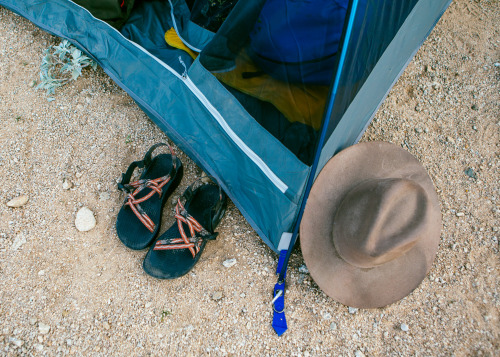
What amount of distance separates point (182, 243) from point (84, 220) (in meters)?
0.57

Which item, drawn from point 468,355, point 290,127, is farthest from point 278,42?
point 468,355

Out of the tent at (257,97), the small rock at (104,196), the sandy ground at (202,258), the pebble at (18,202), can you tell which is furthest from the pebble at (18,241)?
the tent at (257,97)

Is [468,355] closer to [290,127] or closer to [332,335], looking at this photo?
[332,335]

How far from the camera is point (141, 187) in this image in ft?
6.36

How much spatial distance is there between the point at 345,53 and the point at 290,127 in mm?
465

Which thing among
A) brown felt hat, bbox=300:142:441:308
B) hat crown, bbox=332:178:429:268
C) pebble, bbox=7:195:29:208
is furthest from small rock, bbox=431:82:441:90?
pebble, bbox=7:195:29:208

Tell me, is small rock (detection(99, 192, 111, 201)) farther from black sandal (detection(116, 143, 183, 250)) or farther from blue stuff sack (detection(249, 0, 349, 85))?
blue stuff sack (detection(249, 0, 349, 85))

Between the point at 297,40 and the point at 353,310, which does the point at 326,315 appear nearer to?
the point at 353,310

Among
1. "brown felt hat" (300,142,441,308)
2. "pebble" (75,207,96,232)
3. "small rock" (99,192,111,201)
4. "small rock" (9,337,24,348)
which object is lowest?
"small rock" (9,337,24,348)

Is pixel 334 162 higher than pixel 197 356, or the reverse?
pixel 334 162

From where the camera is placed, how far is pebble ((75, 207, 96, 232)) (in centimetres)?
194

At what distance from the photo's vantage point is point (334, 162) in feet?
5.44

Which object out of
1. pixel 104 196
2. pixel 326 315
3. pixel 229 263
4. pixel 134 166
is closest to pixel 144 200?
pixel 134 166

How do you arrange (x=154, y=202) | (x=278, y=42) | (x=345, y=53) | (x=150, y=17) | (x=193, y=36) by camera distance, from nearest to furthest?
(x=345, y=53) < (x=278, y=42) < (x=154, y=202) < (x=193, y=36) < (x=150, y=17)
